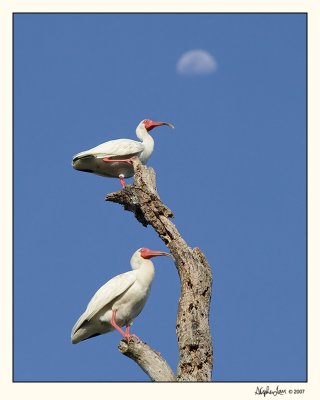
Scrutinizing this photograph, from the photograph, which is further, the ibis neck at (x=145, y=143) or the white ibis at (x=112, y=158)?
the ibis neck at (x=145, y=143)

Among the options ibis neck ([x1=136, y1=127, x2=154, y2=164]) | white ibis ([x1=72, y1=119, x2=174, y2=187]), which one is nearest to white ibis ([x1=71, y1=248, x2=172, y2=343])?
white ibis ([x1=72, y1=119, x2=174, y2=187])

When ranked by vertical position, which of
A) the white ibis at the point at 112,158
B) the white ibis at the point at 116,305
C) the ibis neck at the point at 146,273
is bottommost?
the white ibis at the point at 116,305

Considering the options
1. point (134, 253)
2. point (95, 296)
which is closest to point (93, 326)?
point (95, 296)

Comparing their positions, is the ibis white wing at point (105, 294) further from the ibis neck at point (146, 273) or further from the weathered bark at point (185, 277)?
the weathered bark at point (185, 277)

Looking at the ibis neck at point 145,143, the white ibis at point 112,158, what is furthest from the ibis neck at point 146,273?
the ibis neck at point 145,143

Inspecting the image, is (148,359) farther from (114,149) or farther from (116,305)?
(114,149)

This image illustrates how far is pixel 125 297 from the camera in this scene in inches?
497

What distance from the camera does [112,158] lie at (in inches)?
591

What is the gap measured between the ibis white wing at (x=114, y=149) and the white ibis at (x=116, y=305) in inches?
103

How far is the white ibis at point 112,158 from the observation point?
14.9m
